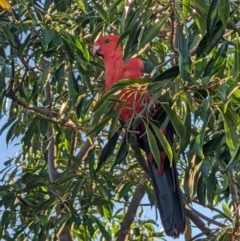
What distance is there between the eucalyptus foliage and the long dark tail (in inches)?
2.3

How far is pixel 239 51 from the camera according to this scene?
1.68m

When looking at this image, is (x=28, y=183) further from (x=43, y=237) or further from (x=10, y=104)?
(x=10, y=104)

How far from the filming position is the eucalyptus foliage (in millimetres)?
1702

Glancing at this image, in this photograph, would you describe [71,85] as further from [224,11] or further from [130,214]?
[224,11]

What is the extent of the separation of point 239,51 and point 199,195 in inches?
37.6

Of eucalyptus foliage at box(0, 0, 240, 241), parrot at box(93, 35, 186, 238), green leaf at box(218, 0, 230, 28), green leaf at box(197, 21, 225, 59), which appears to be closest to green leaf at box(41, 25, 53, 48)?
eucalyptus foliage at box(0, 0, 240, 241)

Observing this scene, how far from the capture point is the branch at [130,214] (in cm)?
311

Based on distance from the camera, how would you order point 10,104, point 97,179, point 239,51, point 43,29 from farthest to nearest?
1. point 10,104
2. point 97,179
3. point 43,29
4. point 239,51

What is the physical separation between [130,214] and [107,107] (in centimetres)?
140

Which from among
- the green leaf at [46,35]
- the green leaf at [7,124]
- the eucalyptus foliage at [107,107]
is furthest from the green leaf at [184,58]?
the green leaf at [7,124]

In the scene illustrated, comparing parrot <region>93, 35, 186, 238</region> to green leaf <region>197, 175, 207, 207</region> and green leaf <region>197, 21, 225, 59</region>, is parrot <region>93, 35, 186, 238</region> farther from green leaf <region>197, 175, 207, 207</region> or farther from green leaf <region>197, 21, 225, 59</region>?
green leaf <region>197, 21, 225, 59</region>

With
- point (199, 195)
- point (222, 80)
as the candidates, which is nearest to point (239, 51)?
point (222, 80)

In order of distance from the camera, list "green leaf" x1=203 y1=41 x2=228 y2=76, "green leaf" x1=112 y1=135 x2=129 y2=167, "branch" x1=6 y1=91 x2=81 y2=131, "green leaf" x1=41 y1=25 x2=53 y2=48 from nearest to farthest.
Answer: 1. "green leaf" x1=203 y1=41 x2=228 y2=76
2. "green leaf" x1=112 y1=135 x2=129 y2=167
3. "green leaf" x1=41 y1=25 x2=53 y2=48
4. "branch" x1=6 y1=91 x2=81 y2=131

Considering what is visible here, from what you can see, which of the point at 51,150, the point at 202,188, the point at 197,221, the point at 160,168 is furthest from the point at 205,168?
the point at 51,150
